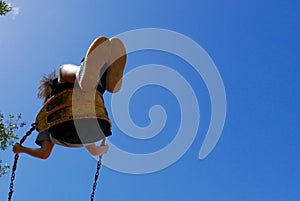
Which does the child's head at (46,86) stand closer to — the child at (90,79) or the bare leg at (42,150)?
the child at (90,79)

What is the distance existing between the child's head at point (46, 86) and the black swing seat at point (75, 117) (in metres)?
0.22

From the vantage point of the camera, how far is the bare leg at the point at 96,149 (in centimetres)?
415

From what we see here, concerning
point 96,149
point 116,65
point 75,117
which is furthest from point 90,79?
point 96,149

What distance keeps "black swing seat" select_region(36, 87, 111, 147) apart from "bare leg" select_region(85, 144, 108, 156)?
268 millimetres

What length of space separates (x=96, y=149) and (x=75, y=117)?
2.11 feet

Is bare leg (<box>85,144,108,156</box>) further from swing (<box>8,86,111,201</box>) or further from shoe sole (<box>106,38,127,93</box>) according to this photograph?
shoe sole (<box>106,38,127,93</box>)

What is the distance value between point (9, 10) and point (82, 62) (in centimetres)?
680

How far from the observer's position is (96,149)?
4.15 m

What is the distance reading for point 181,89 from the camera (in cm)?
441

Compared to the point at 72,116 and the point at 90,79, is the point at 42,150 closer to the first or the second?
the point at 72,116

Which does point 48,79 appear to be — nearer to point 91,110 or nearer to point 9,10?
point 91,110

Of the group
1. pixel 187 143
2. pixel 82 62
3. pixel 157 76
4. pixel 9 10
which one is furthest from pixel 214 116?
pixel 9 10

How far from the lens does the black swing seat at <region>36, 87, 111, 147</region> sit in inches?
144

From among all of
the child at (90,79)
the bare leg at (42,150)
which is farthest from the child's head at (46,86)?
the bare leg at (42,150)
